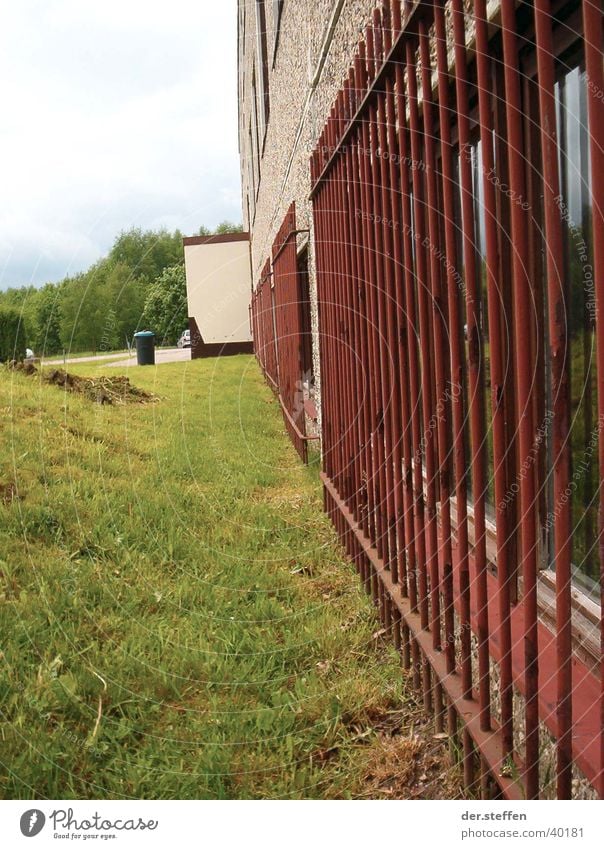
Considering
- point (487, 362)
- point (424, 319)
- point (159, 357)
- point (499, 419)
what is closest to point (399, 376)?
point (487, 362)

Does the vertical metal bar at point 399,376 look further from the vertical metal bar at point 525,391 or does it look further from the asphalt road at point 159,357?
the asphalt road at point 159,357

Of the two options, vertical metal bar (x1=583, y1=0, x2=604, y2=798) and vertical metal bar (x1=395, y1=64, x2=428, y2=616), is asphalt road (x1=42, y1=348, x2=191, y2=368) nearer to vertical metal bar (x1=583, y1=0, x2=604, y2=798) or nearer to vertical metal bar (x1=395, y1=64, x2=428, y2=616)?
vertical metal bar (x1=395, y1=64, x2=428, y2=616)

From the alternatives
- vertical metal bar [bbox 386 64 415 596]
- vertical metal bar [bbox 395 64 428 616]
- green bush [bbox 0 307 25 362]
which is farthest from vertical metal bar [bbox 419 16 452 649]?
green bush [bbox 0 307 25 362]

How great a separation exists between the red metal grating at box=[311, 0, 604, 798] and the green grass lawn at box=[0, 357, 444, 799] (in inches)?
12.7

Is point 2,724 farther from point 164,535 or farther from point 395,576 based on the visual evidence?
point 164,535

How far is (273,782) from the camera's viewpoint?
2270 mm

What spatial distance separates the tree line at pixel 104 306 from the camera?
5945 millimetres

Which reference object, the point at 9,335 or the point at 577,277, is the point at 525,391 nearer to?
the point at 577,277

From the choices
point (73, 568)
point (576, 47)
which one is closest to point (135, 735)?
point (73, 568)

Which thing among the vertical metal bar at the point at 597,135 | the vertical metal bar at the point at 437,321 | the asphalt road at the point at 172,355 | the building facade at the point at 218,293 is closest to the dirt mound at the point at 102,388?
the vertical metal bar at the point at 437,321

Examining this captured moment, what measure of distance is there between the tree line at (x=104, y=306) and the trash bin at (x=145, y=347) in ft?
0.90

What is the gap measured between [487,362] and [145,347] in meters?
17.3

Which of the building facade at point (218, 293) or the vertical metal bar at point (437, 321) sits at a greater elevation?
the building facade at point (218, 293)

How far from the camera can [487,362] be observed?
2.62 m
